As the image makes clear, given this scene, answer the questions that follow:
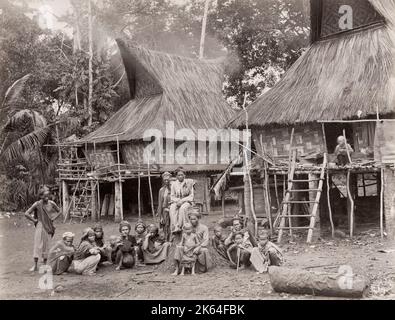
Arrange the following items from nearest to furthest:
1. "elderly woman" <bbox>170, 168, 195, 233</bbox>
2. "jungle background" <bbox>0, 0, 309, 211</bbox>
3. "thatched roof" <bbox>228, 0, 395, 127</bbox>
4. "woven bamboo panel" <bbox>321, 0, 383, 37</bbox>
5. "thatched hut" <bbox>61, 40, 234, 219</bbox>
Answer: "elderly woman" <bbox>170, 168, 195, 233</bbox> < "thatched roof" <bbox>228, 0, 395, 127</bbox> < "woven bamboo panel" <bbox>321, 0, 383, 37</bbox> < "thatched hut" <bbox>61, 40, 234, 219</bbox> < "jungle background" <bbox>0, 0, 309, 211</bbox>

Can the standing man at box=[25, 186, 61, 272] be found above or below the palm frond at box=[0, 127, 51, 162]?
below

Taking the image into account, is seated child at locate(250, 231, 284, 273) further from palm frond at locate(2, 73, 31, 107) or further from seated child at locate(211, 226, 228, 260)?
palm frond at locate(2, 73, 31, 107)

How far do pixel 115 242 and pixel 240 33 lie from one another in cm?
1602

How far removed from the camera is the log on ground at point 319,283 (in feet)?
22.1

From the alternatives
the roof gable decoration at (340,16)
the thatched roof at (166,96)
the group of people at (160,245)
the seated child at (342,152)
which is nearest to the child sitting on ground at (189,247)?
the group of people at (160,245)

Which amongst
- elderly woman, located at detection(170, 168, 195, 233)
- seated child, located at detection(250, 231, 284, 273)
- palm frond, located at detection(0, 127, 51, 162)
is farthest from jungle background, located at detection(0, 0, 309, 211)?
seated child, located at detection(250, 231, 284, 273)

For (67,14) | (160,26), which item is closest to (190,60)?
(160,26)

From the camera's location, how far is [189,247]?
9.18 metres

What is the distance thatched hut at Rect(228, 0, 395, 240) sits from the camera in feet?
42.3

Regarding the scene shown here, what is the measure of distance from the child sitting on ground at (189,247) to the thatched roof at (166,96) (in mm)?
11400

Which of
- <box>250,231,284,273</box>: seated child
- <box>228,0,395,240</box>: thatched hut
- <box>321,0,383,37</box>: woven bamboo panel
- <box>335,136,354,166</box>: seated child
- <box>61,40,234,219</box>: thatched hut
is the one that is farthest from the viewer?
<box>61,40,234,219</box>: thatched hut

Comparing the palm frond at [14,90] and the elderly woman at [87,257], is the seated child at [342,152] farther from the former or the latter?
the palm frond at [14,90]

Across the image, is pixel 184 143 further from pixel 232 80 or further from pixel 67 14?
pixel 67 14

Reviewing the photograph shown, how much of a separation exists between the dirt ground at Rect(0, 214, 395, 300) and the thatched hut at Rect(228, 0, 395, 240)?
1.95 meters
